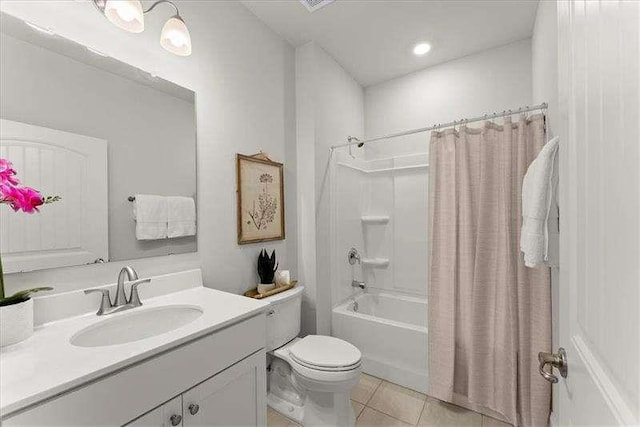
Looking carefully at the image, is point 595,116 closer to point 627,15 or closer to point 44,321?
point 627,15

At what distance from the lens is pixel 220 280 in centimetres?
160

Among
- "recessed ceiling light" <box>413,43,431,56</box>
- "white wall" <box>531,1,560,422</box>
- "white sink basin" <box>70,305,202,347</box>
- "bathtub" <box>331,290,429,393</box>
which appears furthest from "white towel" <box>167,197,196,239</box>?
"recessed ceiling light" <box>413,43,431,56</box>

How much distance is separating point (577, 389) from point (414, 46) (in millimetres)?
2424

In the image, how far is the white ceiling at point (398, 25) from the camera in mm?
1795

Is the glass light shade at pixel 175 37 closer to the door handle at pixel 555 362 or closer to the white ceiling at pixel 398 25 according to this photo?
the white ceiling at pixel 398 25

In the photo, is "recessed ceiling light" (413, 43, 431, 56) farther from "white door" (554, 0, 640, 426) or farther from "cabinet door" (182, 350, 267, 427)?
"cabinet door" (182, 350, 267, 427)

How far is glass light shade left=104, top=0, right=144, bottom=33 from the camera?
110cm

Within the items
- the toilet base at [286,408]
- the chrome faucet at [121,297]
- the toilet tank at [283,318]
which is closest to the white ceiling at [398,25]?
the chrome faucet at [121,297]

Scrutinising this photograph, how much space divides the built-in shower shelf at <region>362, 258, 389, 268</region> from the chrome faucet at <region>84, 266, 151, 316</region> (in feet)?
6.47

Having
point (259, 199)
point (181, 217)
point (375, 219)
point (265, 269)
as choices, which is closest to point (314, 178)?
point (259, 199)

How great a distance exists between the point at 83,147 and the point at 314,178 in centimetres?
136

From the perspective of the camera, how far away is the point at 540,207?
1.13 m

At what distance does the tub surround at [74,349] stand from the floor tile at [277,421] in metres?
0.83

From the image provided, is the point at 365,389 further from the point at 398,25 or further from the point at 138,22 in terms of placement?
the point at 398,25
